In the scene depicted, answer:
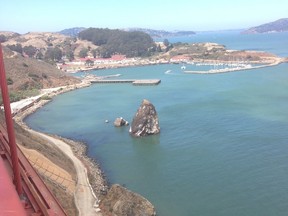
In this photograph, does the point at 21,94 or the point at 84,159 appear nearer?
the point at 84,159

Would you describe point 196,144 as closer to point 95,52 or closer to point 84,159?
point 84,159

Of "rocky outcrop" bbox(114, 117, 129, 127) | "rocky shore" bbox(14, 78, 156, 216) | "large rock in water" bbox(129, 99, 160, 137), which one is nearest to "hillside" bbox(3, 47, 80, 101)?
"rocky outcrop" bbox(114, 117, 129, 127)

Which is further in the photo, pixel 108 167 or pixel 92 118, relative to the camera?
pixel 92 118

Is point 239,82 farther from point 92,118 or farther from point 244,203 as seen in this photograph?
point 244,203

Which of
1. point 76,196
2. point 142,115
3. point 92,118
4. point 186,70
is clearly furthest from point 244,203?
point 186,70

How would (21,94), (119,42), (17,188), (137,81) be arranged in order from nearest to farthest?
(17,188) → (21,94) → (137,81) → (119,42)

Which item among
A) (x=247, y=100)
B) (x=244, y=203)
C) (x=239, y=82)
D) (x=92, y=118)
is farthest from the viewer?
(x=239, y=82)

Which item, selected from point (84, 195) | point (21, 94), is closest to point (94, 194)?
point (84, 195)
